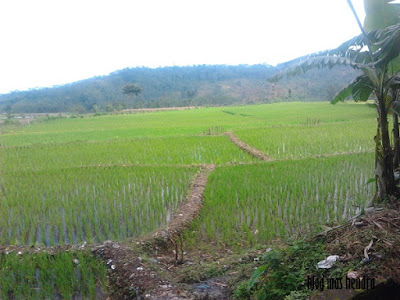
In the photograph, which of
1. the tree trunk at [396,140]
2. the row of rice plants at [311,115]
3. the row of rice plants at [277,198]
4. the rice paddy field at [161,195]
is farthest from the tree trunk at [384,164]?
the row of rice plants at [311,115]

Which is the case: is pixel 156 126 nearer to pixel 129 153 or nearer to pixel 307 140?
pixel 129 153

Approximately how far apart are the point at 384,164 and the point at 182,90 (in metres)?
54.6

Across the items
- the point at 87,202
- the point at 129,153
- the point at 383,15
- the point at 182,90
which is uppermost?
the point at 182,90

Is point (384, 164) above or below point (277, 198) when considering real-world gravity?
above

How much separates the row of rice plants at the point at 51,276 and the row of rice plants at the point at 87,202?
21.9 inches

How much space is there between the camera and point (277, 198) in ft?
18.2

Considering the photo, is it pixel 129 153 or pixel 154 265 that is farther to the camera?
pixel 129 153

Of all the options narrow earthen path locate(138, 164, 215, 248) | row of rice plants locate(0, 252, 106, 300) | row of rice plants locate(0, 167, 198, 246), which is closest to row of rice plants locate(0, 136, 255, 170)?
row of rice plants locate(0, 167, 198, 246)

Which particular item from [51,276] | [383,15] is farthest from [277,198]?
[51,276]

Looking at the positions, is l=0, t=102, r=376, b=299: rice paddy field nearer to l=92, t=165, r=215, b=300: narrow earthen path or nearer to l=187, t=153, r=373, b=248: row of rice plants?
l=187, t=153, r=373, b=248: row of rice plants

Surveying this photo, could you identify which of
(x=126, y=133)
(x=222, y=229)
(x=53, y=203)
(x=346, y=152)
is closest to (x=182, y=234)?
(x=222, y=229)

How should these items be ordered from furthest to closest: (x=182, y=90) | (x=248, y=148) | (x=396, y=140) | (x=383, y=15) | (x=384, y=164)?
(x=182, y=90) < (x=248, y=148) < (x=383, y=15) < (x=396, y=140) < (x=384, y=164)

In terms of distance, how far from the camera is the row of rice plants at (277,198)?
174 inches

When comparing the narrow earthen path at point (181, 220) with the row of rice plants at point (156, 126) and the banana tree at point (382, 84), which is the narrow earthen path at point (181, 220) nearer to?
the banana tree at point (382, 84)
